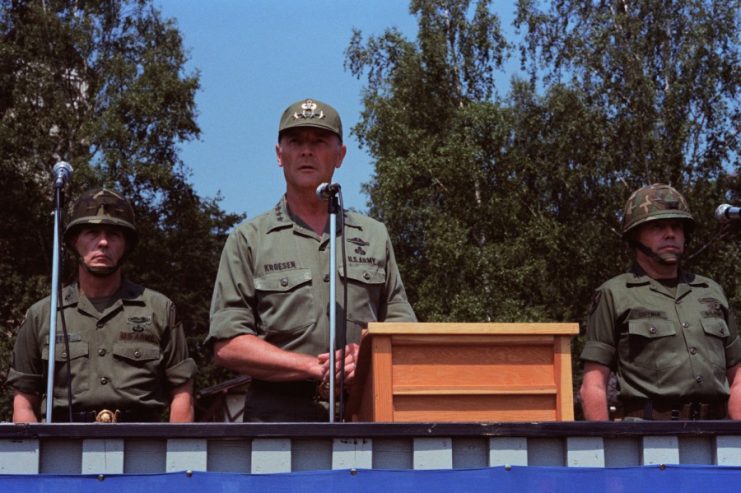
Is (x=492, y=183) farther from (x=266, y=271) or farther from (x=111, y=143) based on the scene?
(x=266, y=271)

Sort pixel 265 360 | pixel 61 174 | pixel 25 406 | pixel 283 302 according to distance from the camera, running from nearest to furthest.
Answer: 1. pixel 265 360
2. pixel 61 174
3. pixel 283 302
4. pixel 25 406

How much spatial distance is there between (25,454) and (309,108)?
8.03 ft

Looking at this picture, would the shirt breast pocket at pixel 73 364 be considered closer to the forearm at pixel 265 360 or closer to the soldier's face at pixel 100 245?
the soldier's face at pixel 100 245

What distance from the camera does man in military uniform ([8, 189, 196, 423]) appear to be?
5750 millimetres

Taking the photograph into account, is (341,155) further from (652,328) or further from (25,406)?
(25,406)

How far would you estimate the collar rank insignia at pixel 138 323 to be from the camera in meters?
5.98

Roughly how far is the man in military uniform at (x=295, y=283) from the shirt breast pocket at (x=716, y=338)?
1576mm

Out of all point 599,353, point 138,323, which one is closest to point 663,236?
point 599,353

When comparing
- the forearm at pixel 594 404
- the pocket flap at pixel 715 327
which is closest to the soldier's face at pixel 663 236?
the pocket flap at pixel 715 327

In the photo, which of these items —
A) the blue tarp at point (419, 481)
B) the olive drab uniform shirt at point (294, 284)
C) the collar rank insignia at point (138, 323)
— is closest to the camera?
the blue tarp at point (419, 481)

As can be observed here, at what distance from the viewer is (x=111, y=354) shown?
5879 mm

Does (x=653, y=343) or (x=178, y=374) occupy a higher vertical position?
(x=653, y=343)

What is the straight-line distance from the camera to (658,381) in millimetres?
5840

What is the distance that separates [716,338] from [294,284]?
2.24m
